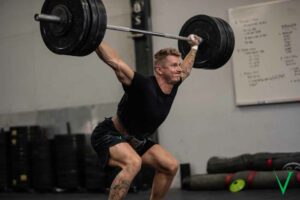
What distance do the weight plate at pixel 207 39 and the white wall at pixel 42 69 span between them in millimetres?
1894

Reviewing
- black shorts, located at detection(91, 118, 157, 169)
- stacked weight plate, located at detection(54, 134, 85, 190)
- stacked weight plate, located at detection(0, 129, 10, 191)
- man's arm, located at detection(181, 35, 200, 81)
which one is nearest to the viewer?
black shorts, located at detection(91, 118, 157, 169)

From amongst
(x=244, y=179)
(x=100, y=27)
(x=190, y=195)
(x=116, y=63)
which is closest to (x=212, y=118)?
(x=244, y=179)

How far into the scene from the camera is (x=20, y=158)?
18.7 ft

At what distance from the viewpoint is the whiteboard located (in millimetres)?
4695

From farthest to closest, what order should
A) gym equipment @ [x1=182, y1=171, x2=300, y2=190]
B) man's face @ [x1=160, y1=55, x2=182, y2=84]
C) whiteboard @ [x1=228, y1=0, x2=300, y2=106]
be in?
whiteboard @ [x1=228, y1=0, x2=300, y2=106]
gym equipment @ [x1=182, y1=171, x2=300, y2=190]
man's face @ [x1=160, y1=55, x2=182, y2=84]

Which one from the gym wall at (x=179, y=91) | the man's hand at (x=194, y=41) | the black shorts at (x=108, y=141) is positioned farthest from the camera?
the gym wall at (x=179, y=91)

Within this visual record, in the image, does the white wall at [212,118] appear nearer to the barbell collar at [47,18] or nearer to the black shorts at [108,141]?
the black shorts at [108,141]

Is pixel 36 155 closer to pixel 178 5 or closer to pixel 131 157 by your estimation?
pixel 178 5

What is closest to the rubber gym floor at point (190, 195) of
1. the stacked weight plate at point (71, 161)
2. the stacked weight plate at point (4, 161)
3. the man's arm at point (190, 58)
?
the stacked weight plate at point (71, 161)

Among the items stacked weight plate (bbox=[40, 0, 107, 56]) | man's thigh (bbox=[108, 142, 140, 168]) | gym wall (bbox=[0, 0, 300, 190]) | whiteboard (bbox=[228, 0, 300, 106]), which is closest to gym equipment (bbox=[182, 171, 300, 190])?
gym wall (bbox=[0, 0, 300, 190])

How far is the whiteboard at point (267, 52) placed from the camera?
4695 millimetres

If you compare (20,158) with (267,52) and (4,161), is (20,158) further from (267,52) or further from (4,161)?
(267,52)

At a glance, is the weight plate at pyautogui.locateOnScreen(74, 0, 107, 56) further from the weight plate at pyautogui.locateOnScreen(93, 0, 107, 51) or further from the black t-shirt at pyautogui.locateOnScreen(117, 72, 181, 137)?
the black t-shirt at pyautogui.locateOnScreen(117, 72, 181, 137)

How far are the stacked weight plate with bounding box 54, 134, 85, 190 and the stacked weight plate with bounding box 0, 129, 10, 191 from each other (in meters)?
0.76
